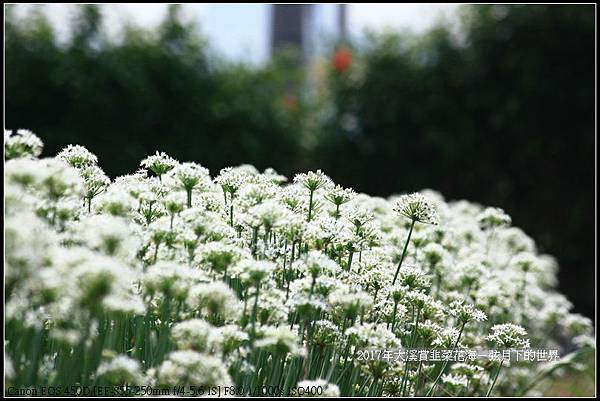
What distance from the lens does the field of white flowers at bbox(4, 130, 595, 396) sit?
1919 mm

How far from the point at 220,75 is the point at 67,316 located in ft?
24.3

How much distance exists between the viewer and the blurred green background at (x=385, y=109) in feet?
26.7

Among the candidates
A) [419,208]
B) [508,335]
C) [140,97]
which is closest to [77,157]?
[419,208]

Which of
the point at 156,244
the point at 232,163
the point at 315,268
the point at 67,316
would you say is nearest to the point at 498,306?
the point at 315,268

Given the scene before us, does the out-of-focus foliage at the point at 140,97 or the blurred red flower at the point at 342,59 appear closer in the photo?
the out-of-focus foliage at the point at 140,97

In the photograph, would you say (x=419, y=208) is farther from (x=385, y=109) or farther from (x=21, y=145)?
(x=385, y=109)

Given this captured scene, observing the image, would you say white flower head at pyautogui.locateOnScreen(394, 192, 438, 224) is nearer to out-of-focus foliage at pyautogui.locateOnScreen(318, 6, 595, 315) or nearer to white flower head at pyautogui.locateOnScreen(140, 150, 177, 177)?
white flower head at pyautogui.locateOnScreen(140, 150, 177, 177)

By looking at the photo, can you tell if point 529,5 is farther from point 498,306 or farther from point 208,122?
point 498,306

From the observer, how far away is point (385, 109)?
911 centimetres

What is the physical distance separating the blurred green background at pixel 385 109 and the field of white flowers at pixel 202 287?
17.0 feet

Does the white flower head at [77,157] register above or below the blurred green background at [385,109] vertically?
below

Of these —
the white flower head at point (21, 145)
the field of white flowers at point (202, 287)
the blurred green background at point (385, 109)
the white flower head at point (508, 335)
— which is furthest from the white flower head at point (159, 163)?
the blurred green background at point (385, 109)

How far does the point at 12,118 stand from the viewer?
7.99 meters

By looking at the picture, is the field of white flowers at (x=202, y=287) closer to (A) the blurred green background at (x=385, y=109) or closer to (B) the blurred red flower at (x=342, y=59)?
(A) the blurred green background at (x=385, y=109)
